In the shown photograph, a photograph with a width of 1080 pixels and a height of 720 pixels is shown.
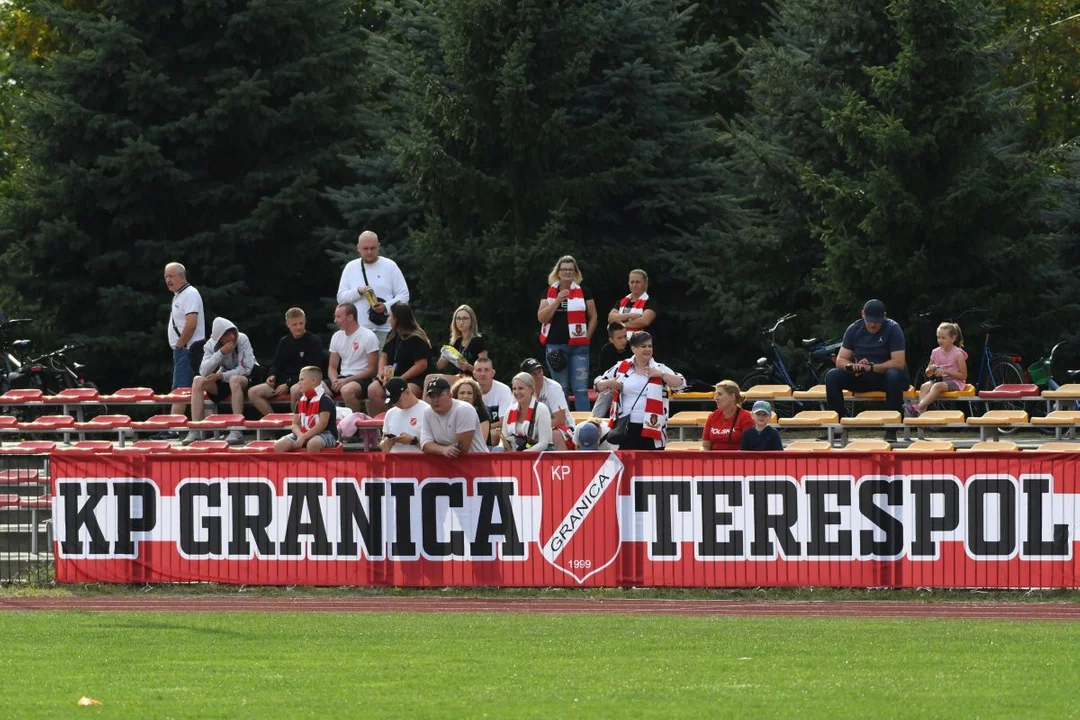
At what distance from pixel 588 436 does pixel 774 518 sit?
5.88 feet

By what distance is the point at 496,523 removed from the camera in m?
15.7

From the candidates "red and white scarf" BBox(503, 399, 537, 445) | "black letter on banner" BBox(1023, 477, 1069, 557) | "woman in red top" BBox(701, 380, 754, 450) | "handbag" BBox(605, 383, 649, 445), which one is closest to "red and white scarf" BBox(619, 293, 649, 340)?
"handbag" BBox(605, 383, 649, 445)

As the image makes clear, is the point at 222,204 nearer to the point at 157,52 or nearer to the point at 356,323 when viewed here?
the point at 157,52

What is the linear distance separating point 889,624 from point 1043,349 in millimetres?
12500

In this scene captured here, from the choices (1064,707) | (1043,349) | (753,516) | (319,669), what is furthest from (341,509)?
(1043,349)

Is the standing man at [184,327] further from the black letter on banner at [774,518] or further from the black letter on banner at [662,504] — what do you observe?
the black letter on banner at [774,518]

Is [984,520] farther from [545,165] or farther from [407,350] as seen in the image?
[545,165]

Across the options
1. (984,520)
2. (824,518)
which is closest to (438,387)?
(824,518)

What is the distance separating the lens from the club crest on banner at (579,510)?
1545 centimetres

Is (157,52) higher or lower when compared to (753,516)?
higher

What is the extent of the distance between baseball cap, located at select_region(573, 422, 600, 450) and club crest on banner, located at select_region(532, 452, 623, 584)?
44 centimetres

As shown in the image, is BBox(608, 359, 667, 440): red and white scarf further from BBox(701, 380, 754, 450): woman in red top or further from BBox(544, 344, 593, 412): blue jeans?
BBox(544, 344, 593, 412): blue jeans

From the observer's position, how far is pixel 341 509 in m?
16.0

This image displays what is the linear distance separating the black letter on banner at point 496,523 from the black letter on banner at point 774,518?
200 cm
